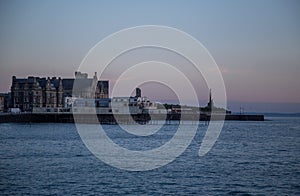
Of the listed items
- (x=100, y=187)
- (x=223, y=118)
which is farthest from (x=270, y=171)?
(x=223, y=118)

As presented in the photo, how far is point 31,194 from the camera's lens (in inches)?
928

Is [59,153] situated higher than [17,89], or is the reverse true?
[17,89]

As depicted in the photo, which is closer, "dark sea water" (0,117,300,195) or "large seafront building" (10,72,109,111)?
"dark sea water" (0,117,300,195)

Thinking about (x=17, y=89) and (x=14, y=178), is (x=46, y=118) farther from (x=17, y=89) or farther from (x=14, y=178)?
(x=14, y=178)

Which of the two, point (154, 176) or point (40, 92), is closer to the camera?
point (154, 176)

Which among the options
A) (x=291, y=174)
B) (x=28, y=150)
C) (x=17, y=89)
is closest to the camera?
(x=291, y=174)

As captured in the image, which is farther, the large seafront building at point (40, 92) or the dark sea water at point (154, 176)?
the large seafront building at point (40, 92)

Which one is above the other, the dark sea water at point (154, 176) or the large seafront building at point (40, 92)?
the large seafront building at point (40, 92)

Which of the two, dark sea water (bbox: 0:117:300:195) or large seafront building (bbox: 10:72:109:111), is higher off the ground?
large seafront building (bbox: 10:72:109:111)

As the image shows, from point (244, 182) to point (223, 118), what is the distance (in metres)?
149

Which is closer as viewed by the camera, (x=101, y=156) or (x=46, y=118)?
(x=101, y=156)

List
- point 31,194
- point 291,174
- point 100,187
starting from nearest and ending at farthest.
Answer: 1. point 31,194
2. point 100,187
3. point 291,174

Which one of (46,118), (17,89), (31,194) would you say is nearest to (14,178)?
(31,194)

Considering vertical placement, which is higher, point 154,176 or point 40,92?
point 40,92
